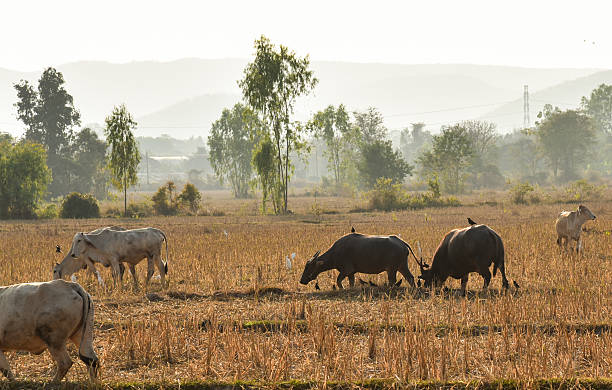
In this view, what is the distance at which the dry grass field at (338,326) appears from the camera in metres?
7.84

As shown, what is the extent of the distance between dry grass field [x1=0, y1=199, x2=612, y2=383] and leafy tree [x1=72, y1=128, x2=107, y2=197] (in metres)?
61.0

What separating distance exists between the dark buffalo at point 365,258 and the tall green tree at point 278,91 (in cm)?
3201

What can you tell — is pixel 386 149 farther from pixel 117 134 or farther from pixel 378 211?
pixel 117 134

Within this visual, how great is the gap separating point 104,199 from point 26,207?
36.3 m

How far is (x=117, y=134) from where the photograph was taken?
46344mm

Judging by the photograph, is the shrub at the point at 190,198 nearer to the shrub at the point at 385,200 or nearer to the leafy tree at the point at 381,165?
the shrub at the point at 385,200

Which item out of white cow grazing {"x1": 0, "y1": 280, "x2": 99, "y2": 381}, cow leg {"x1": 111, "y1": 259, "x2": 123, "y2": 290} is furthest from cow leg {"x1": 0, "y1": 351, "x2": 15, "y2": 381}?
cow leg {"x1": 111, "y1": 259, "x2": 123, "y2": 290}

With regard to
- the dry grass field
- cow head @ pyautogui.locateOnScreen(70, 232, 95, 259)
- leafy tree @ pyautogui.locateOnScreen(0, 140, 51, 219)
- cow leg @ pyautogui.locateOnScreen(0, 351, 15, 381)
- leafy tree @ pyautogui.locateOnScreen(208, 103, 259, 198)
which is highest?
leafy tree @ pyautogui.locateOnScreen(208, 103, 259, 198)

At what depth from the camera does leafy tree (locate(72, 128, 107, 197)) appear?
7588 cm

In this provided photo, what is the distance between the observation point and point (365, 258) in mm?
13320

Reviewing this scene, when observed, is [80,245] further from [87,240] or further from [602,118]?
[602,118]

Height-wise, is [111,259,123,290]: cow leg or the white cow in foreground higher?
the white cow in foreground

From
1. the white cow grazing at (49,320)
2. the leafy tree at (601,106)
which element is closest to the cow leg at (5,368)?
the white cow grazing at (49,320)

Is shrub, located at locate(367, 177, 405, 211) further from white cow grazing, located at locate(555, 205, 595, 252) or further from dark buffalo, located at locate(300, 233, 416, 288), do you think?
dark buffalo, located at locate(300, 233, 416, 288)
